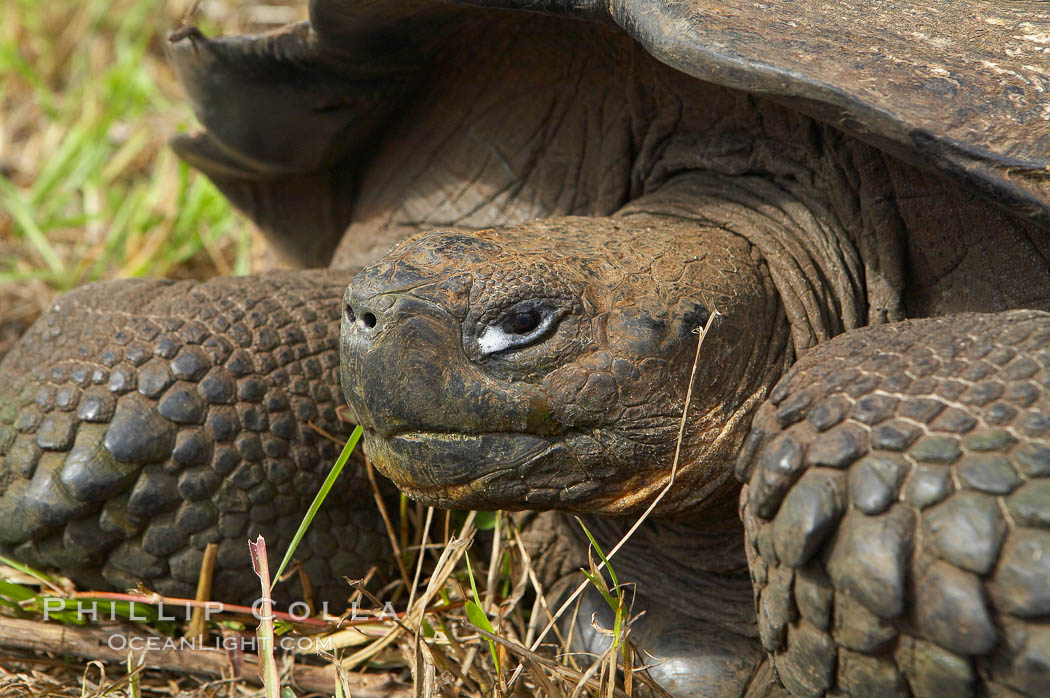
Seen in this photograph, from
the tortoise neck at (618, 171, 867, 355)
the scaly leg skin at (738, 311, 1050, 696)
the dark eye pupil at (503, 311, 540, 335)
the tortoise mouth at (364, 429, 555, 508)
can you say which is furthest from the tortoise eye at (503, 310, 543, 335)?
the tortoise neck at (618, 171, 867, 355)

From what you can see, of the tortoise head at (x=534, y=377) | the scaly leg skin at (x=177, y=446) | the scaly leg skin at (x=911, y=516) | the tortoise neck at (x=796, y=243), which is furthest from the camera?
the scaly leg skin at (x=177, y=446)

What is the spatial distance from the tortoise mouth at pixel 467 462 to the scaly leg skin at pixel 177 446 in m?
0.49

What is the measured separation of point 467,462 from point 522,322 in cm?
21

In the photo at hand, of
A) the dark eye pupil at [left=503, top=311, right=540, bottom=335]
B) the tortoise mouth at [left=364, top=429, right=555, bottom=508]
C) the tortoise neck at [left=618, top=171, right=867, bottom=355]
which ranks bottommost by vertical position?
the tortoise mouth at [left=364, top=429, right=555, bottom=508]

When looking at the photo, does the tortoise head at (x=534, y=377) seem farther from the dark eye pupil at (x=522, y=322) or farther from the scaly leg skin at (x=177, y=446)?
the scaly leg skin at (x=177, y=446)

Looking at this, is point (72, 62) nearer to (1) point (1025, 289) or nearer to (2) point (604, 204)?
(2) point (604, 204)

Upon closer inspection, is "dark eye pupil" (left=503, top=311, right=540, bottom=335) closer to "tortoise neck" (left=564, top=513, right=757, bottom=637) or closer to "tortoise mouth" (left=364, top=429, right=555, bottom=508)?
"tortoise mouth" (left=364, top=429, right=555, bottom=508)

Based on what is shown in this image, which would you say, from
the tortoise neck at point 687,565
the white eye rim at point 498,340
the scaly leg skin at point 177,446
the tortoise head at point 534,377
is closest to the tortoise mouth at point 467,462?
the tortoise head at point 534,377

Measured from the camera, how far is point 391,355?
1438 mm

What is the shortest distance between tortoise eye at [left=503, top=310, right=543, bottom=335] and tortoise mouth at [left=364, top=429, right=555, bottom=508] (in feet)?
0.47

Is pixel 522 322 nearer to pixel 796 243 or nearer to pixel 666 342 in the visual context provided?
pixel 666 342

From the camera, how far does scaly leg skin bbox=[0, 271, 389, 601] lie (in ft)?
6.07

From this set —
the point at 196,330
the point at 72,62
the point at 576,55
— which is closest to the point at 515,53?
the point at 576,55

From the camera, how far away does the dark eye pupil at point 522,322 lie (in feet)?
4.79
